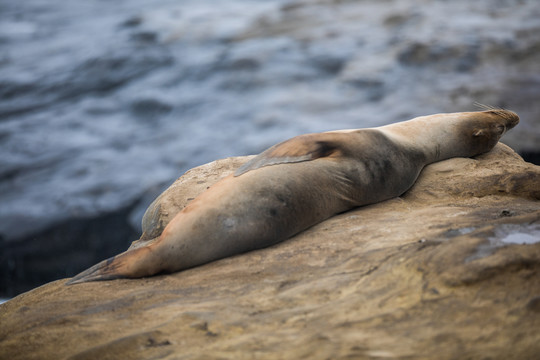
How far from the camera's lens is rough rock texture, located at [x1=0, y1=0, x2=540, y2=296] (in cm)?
797

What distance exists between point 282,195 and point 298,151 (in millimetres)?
363

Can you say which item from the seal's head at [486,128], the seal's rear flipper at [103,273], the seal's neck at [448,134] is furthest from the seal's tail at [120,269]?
the seal's head at [486,128]

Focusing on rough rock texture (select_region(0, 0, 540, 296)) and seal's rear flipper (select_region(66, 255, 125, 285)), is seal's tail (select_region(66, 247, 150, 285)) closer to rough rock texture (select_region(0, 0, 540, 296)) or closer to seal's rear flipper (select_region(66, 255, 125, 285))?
seal's rear flipper (select_region(66, 255, 125, 285))

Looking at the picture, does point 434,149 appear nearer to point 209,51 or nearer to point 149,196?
point 149,196

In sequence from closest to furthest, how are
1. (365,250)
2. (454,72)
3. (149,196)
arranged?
1. (365,250)
2. (149,196)
3. (454,72)

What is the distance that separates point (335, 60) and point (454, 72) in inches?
86.9

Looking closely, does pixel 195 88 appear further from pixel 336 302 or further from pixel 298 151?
pixel 336 302

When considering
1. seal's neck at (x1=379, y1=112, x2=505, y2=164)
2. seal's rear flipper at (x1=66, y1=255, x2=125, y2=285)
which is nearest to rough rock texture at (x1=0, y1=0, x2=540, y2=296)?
seal's rear flipper at (x1=66, y1=255, x2=125, y2=285)

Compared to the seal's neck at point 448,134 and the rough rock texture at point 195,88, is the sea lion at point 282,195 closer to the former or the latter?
the seal's neck at point 448,134

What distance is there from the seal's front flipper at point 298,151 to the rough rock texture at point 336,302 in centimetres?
43

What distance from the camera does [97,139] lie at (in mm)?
9305

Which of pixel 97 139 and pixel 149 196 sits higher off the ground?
pixel 97 139

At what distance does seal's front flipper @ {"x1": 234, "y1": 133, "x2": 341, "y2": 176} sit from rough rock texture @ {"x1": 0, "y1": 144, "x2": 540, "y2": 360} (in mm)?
425

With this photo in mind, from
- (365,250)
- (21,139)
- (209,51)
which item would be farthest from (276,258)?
(209,51)
